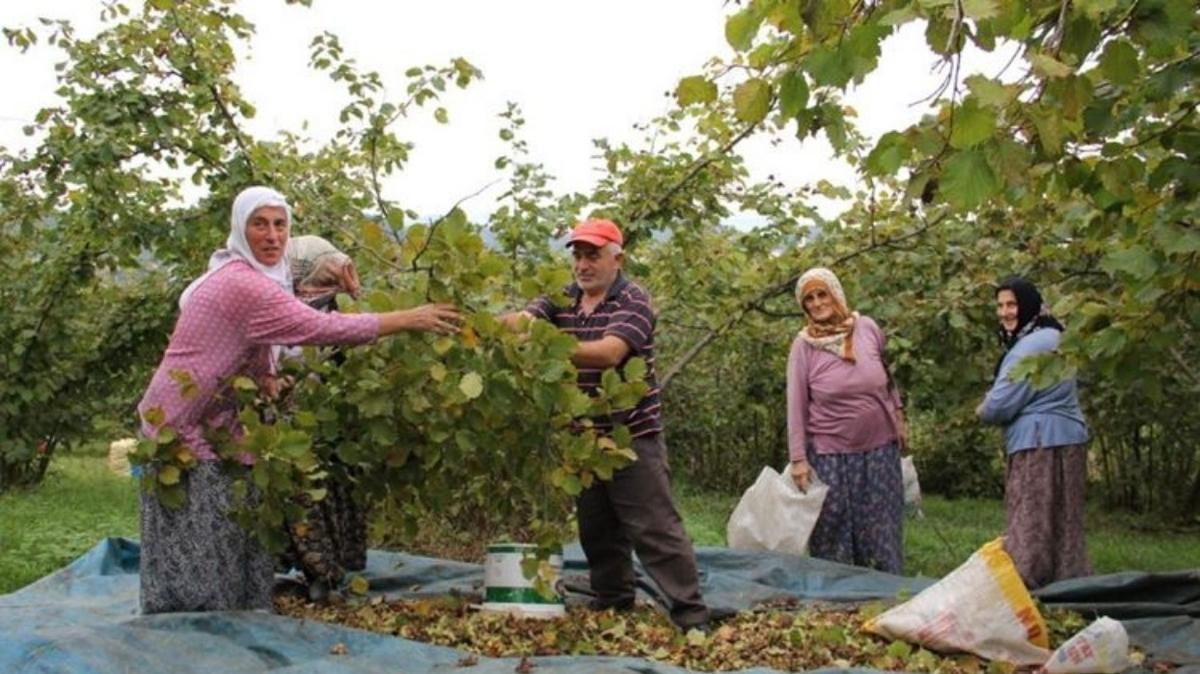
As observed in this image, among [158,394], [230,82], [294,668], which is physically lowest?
[294,668]

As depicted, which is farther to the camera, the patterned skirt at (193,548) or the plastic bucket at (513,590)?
the plastic bucket at (513,590)

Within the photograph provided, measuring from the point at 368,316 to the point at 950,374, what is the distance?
464 centimetres

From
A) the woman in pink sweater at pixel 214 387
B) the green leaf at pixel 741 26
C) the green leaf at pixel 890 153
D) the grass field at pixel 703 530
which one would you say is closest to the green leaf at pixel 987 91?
the green leaf at pixel 890 153

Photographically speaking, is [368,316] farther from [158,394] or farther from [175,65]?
[175,65]

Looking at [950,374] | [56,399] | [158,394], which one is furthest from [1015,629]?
[56,399]

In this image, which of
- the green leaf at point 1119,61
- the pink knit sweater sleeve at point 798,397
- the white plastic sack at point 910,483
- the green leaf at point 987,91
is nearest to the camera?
the green leaf at point 987,91

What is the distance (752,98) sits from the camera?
2.76 m

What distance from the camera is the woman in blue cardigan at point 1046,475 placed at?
625 centimetres

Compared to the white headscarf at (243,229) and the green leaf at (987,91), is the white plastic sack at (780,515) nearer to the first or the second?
the white headscarf at (243,229)

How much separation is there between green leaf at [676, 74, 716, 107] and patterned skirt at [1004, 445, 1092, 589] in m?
3.89

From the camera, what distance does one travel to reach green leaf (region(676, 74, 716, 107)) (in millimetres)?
2832

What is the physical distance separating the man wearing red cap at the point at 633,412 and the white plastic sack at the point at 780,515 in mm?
1573

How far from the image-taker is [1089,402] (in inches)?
393

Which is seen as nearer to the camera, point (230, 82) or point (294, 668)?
point (294, 668)
